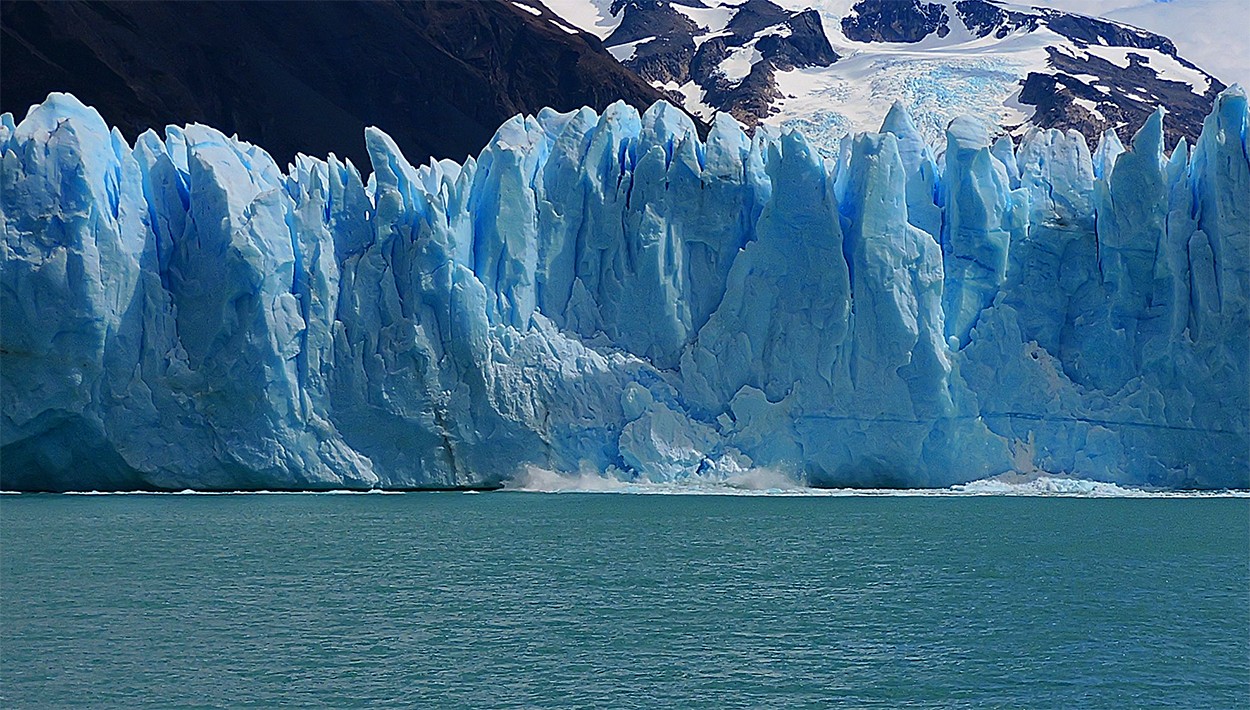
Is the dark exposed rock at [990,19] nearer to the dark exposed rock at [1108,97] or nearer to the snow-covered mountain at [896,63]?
the snow-covered mountain at [896,63]

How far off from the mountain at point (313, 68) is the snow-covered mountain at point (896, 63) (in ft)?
23.7

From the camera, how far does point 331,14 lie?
44.1 meters

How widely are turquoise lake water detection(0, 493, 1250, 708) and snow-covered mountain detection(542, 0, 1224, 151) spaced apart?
83.5 ft

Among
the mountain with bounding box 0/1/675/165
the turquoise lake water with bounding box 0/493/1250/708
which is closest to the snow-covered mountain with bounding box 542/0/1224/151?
the mountain with bounding box 0/1/675/165

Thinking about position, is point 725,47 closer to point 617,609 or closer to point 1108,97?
point 1108,97

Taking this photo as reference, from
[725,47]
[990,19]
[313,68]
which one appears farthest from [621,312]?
[990,19]

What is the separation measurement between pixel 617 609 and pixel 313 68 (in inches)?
1387

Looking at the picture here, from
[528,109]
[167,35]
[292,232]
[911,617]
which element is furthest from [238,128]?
[911,617]

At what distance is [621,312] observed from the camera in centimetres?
2166

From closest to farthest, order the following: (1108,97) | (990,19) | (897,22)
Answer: (1108,97) → (990,19) → (897,22)

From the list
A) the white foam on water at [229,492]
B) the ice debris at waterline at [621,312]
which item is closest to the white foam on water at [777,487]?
the ice debris at waterline at [621,312]

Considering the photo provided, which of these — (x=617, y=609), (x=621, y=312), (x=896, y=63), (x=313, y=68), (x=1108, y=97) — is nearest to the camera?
(x=617, y=609)

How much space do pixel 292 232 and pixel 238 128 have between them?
20.3 m

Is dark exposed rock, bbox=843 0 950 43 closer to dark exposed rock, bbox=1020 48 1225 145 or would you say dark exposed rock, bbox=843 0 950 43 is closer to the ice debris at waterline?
dark exposed rock, bbox=1020 48 1225 145
